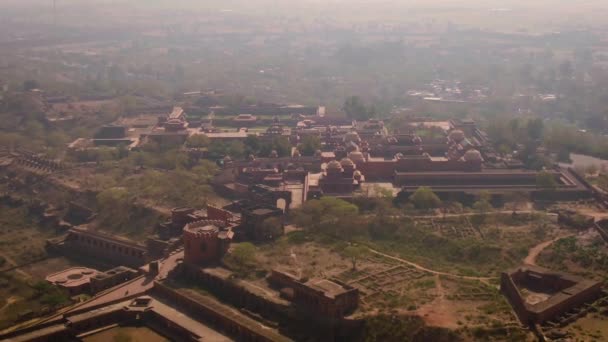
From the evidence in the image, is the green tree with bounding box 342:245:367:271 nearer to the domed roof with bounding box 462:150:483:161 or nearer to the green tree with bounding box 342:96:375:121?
the domed roof with bounding box 462:150:483:161

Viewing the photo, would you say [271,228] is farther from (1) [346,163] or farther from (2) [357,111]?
(2) [357,111]

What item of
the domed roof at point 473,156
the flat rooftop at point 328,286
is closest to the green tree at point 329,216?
the flat rooftop at point 328,286

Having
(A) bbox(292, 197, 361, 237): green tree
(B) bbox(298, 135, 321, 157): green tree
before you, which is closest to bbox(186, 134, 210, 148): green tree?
(B) bbox(298, 135, 321, 157): green tree

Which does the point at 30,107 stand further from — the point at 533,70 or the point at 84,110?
the point at 533,70

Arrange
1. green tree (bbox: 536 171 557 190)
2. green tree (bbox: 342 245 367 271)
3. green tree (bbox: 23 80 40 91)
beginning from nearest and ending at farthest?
green tree (bbox: 342 245 367 271)
green tree (bbox: 536 171 557 190)
green tree (bbox: 23 80 40 91)

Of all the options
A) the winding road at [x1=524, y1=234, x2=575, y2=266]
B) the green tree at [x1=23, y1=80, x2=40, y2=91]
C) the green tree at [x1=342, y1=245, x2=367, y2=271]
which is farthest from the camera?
the green tree at [x1=23, y1=80, x2=40, y2=91]

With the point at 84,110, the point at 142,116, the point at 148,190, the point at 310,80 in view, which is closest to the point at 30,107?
the point at 84,110

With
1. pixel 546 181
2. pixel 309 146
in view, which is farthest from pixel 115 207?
pixel 546 181

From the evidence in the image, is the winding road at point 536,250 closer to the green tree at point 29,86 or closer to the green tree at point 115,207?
the green tree at point 115,207

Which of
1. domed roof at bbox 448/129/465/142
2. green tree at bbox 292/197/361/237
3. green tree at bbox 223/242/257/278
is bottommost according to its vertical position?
green tree at bbox 223/242/257/278
